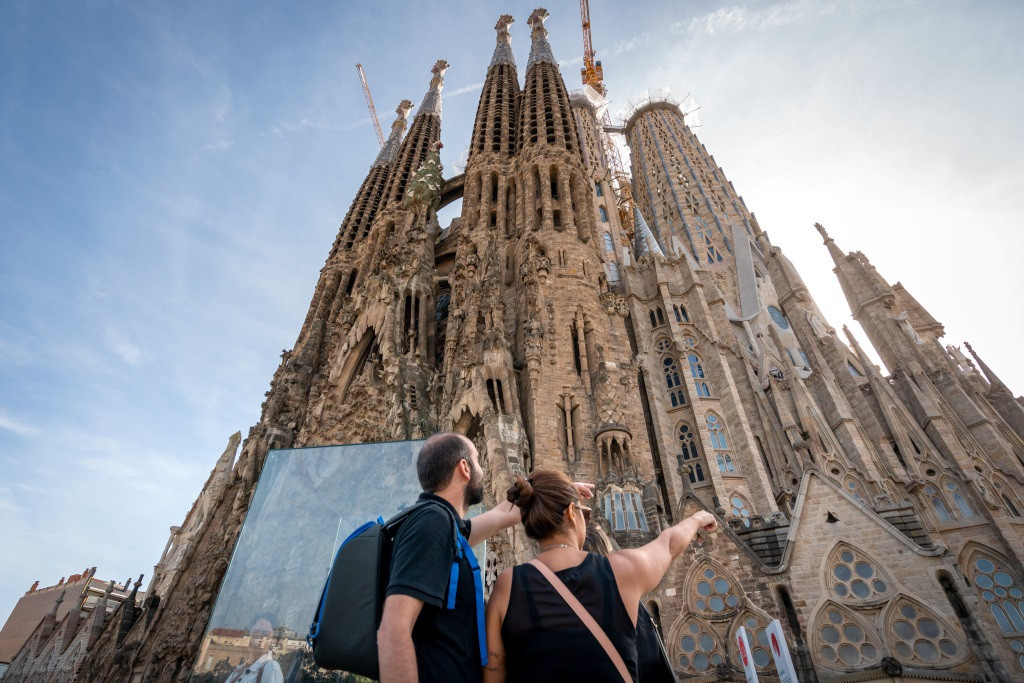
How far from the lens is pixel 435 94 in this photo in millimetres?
43531

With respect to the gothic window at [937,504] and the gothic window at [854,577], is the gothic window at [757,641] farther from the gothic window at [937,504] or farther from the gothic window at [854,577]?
the gothic window at [937,504]

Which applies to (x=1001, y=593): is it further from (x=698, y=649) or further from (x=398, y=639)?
(x=398, y=639)

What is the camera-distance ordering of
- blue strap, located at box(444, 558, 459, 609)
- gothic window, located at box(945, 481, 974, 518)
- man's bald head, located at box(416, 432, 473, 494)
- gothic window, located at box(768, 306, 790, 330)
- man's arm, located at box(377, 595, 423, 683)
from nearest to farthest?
man's arm, located at box(377, 595, 423, 683) → blue strap, located at box(444, 558, 459, 609) → man's bald head, located at box(416, 432, 473, 494) → gothic window, located at box(945, 481, 974, 518) → gothic window, located at box(768, 306, 790, 330)

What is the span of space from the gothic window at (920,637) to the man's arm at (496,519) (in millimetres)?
9613

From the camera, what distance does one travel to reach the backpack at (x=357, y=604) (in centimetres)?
185

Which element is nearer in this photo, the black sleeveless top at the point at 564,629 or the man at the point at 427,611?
the man at the point at 427,611

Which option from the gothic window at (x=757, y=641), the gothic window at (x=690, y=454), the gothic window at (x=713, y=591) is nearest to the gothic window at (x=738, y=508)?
the gothic window at (x=690, y=454)

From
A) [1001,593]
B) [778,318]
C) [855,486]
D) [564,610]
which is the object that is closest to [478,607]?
[564,610]

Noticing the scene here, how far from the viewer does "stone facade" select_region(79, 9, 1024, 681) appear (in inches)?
386

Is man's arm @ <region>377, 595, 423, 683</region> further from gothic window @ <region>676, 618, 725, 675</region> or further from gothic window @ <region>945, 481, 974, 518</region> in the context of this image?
gothic window @ <region>945, 481, 974, 518</region>

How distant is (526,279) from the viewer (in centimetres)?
1828

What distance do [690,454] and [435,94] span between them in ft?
124

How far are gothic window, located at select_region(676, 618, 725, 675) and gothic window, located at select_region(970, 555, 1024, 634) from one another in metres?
5.17

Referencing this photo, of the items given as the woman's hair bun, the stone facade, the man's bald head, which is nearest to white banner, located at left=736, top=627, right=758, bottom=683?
the stone facade
